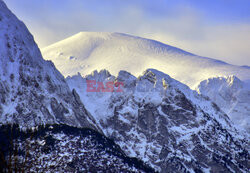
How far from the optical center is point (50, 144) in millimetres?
186625

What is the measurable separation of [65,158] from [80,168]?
818 cm

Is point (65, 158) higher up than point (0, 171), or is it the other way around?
point (0, 171)

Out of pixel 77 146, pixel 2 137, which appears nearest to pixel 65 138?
pixel 77 146

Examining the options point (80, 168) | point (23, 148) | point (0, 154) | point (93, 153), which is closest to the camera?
point (0, 154)

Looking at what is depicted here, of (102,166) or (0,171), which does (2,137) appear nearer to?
(102,166)

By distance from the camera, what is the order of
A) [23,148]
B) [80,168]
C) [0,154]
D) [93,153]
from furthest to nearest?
[93,153] < [80,168] < [23,148] < [0,154]

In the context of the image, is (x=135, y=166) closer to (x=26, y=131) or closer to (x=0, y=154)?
(x=26, y=131)

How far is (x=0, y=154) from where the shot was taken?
50094mm

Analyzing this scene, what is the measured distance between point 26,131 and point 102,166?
124 feet

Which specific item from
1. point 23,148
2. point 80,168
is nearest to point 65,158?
point 80,168

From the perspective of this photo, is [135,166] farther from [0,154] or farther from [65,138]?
[0,154]

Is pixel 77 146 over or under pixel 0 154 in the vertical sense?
Answer: under

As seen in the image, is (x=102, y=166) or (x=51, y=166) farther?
(x=102, y=166)

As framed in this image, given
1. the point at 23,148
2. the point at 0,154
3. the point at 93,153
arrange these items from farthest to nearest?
the point at 93,153 < the point at 23,148 < the point at 0,154
